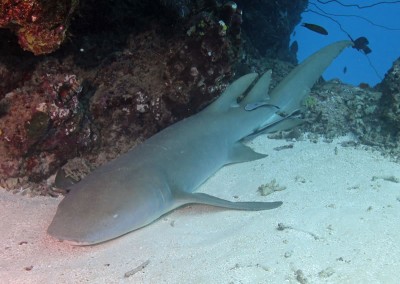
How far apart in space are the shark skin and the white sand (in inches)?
6.6

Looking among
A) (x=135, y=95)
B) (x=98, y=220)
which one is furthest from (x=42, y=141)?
(x=98, y=220)

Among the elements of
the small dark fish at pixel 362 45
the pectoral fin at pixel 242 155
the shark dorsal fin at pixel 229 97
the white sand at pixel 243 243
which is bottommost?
the white sand at pixel 243 243

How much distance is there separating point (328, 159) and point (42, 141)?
3.53 metres

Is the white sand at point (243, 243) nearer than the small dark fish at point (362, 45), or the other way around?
the white sand at point (243, 243)

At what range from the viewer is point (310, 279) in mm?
2557

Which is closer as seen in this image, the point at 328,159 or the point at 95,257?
the point at 95,257

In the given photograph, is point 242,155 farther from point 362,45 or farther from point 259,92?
point 362,45

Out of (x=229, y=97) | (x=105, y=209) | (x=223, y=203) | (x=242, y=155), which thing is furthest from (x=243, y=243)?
(x=229, y=97)

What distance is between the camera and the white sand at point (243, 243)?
2.64 m

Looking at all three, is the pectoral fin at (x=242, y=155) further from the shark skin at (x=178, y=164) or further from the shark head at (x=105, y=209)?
the shark head at (x=105, y=209)

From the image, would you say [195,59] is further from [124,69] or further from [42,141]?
[42,141]

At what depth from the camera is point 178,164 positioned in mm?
4023

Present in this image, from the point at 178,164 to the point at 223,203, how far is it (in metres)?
0.72

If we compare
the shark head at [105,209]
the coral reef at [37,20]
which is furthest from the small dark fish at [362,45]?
the coral reef at [37,20]
